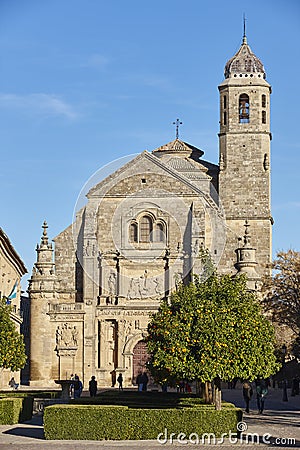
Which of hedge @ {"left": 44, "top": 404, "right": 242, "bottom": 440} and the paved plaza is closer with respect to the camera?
the paved plaza

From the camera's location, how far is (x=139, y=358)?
6731 centimetres

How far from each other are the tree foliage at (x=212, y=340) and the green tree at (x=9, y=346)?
258 inches

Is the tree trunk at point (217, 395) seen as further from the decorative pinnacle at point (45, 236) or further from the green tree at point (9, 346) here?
the decorative pinnacle at point (45, 236)

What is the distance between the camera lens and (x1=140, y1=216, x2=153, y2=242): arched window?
229 ft

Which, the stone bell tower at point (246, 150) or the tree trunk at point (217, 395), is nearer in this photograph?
the tree trunk at point (217, 395)

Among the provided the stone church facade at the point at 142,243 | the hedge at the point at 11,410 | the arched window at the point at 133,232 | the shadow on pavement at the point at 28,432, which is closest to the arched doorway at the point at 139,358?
the stone church facade at the point at 142,243

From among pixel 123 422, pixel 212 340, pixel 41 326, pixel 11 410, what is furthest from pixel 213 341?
pixel 41 326

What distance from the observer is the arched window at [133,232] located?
69625 millimetres

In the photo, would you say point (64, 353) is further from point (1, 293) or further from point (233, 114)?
point (233, 114)

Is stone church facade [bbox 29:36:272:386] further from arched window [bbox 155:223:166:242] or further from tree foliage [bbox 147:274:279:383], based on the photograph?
tree foliage [bbox 147:274:279:383]

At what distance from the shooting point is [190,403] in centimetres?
3672

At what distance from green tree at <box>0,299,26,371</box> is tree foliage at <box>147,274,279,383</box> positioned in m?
6.55

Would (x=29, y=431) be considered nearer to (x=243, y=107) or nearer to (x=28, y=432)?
(x=28, y=432)

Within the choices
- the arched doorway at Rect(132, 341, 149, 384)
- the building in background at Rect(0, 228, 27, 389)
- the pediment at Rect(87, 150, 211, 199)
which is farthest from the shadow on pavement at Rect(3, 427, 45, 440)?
the pediment at Rect(87, 150, 211, 199)
